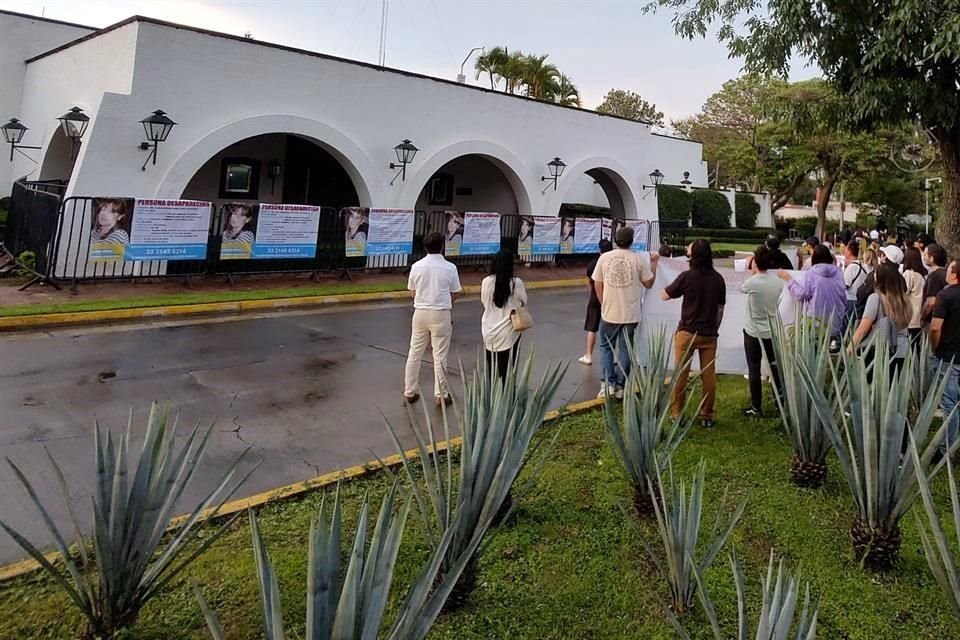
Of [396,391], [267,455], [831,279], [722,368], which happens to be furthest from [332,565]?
[722,368]

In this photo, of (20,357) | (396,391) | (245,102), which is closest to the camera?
(396,391)

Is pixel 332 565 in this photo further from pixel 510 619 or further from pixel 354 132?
pixel 354 132

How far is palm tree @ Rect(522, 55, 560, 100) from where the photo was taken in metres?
33.1

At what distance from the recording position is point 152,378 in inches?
283

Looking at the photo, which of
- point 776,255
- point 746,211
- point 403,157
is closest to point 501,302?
point 776,255

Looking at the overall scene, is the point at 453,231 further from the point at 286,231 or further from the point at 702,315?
the point at 702,315

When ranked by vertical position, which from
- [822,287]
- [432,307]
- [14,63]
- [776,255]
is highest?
[14,63]

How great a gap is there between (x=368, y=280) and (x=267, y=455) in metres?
10.0

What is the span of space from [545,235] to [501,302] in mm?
13542

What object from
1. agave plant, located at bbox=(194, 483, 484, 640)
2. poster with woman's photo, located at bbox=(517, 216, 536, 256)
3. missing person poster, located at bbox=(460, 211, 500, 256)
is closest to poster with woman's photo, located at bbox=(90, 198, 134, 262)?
missing person poster, located at bbox=(460, 211, 500, 256)

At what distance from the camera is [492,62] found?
33344mm

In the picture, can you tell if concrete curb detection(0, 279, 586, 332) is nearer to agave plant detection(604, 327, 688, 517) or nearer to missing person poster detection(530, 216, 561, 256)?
missing person poster detection(530, 216, 561, 256)

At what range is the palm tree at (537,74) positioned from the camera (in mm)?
33062

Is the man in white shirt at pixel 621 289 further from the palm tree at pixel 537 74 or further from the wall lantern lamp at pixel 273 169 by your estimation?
the palm tree at pixel 537 74
